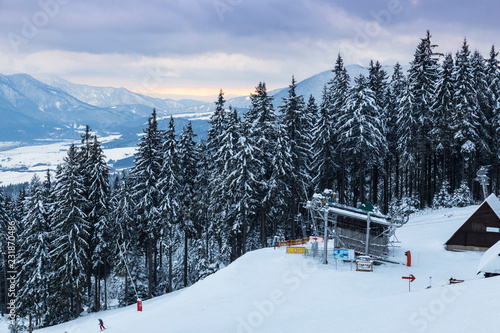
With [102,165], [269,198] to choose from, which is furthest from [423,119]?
[102,165]

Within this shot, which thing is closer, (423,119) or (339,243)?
(339,243)

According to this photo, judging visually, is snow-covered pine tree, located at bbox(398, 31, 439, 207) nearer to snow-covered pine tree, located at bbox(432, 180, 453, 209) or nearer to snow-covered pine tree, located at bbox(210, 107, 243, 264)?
snow-covered pine tree, located at bbox(432, 180, 453, 209)

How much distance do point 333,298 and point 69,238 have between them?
25819 mm

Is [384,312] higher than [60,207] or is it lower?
lower

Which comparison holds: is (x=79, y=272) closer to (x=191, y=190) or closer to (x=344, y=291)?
(x=191, y=190)

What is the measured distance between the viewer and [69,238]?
37.3 meters

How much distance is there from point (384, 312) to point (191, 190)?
1260 inches

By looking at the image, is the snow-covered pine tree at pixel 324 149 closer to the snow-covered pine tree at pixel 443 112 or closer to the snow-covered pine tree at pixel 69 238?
the snow-covered pine tree at pixel 443 112

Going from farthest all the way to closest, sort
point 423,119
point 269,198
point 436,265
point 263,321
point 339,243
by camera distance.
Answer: point 423,119, point 269,198, point 339,243, point 436,265, point 263,321

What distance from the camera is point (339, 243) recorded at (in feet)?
109

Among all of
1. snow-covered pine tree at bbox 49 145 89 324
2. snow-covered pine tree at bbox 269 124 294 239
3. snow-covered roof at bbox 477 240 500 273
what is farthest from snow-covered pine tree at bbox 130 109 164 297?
snow-covered roof at bbox 477 240 500 273

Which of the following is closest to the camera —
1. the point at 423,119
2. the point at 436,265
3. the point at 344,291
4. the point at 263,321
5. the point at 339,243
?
the point at 263,321

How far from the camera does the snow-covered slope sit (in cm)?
1579

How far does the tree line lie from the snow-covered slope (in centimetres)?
707
